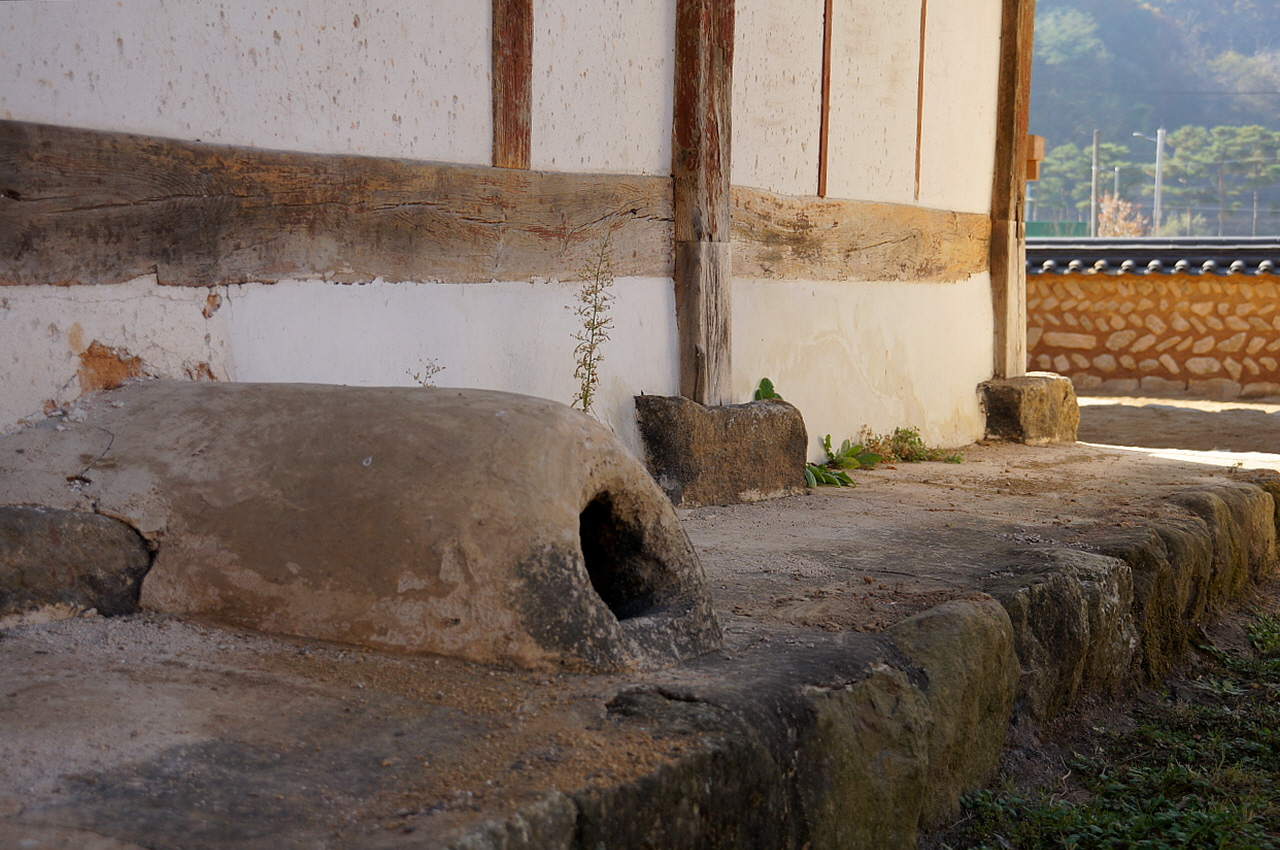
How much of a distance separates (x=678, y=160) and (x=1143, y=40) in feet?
311

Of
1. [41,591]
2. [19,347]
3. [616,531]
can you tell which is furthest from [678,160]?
[41,591]

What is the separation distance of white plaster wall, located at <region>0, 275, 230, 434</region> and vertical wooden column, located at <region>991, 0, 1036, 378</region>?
5490mm

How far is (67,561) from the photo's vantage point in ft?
7.98

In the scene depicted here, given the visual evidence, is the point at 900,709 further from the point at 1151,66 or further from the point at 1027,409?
the point at 1151,66

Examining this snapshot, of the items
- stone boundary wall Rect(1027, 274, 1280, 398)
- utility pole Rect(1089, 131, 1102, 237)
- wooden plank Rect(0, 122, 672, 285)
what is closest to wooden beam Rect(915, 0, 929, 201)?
wooden plank Rect(0, 122, 672, 285)

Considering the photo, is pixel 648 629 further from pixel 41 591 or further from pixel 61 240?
pixel 61 240

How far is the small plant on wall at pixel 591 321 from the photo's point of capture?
14.0 feet

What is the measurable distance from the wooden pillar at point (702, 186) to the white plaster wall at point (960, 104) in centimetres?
219

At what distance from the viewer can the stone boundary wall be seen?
11641 millimetres

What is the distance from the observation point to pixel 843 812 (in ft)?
7.75

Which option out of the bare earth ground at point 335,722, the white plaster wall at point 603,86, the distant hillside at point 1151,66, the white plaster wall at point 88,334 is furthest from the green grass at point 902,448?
the distant hillside at point 1151,66

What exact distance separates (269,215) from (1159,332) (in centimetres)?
1125

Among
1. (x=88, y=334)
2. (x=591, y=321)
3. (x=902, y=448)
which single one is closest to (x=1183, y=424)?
Result: (x=902, y=448)

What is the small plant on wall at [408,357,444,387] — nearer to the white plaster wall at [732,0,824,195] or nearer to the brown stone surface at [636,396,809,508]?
the brown stone surface at [636,396,809,508]
